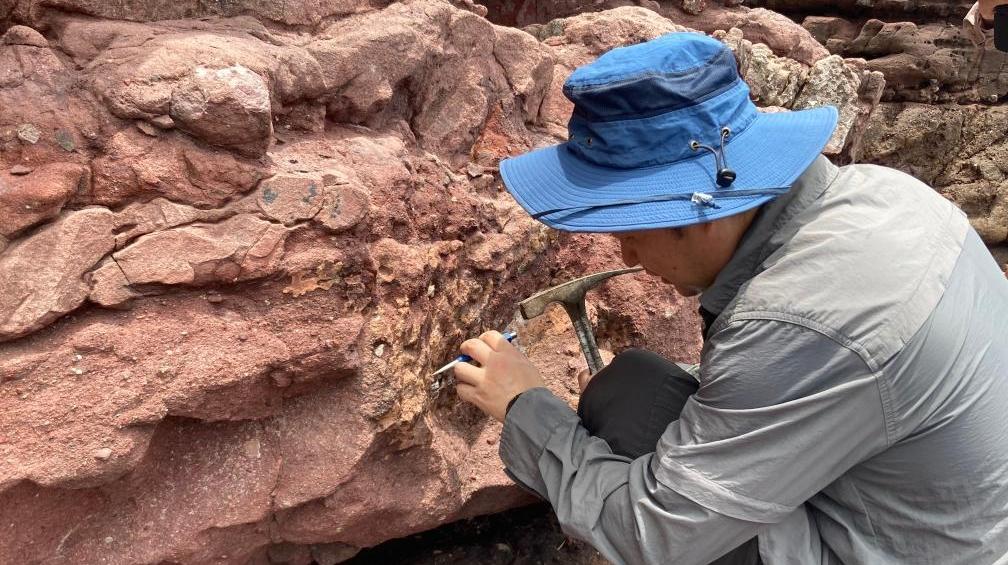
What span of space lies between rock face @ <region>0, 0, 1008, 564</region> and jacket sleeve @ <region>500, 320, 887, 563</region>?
72 cm

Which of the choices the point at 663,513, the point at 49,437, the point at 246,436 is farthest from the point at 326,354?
the point at 663,513

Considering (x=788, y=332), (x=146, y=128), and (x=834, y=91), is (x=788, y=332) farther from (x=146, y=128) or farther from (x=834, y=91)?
(x=834, y=91)

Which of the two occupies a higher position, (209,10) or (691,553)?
(209,10)

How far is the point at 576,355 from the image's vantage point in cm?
259

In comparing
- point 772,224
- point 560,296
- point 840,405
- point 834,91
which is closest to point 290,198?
point 560,296

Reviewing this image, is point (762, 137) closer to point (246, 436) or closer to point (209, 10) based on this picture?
point (246, 436)

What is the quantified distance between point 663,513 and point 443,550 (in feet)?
4.45

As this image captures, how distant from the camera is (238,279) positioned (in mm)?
1701

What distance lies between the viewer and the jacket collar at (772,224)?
54.3 inches

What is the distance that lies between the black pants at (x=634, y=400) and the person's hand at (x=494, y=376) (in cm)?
18

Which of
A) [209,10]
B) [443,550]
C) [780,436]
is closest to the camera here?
[780,436]

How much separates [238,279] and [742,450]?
3.76ft


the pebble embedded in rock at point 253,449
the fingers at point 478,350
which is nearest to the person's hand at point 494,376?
the fingers at point 478,350

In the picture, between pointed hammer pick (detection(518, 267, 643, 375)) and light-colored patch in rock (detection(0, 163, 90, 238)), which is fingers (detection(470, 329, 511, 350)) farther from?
light-colored patch in rock (detection(0, 163, 90, 238))
